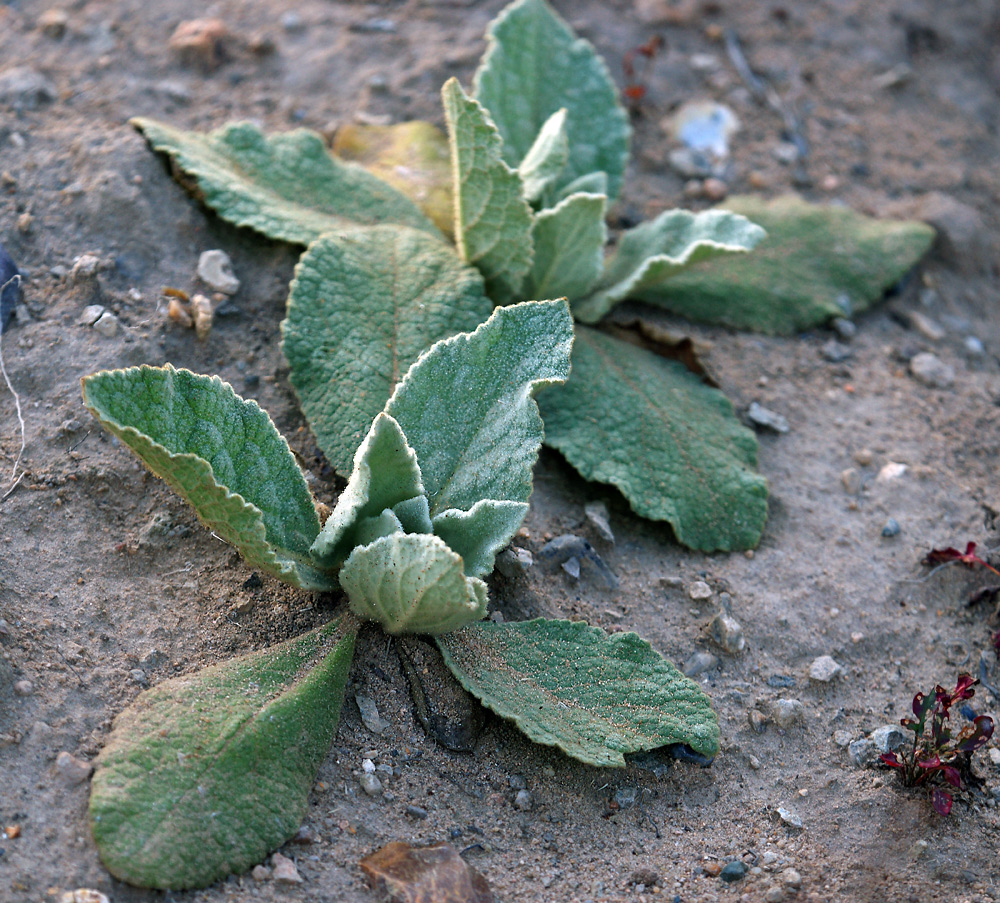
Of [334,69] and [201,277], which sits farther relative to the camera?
[334,69]

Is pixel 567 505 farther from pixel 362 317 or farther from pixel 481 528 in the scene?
pixel 362 317

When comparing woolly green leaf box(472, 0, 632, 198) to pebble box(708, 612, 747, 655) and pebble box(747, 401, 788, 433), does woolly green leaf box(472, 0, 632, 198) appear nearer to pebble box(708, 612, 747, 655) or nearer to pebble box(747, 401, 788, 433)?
pebble box(747, 401, 788, 433)

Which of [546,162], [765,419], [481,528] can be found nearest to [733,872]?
[481,528]

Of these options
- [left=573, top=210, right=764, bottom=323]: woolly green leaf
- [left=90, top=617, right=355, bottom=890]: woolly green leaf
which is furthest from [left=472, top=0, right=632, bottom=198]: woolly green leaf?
[left=90, top=617, right=355, bottom=890]: woolly green leaf

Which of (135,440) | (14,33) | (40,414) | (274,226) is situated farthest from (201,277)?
(14,33)

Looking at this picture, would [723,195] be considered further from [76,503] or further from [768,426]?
[76,503]

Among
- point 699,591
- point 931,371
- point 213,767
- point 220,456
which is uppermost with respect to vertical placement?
point 220,456

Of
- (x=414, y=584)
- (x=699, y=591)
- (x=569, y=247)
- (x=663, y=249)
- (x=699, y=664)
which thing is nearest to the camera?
(x=414, y=584)
